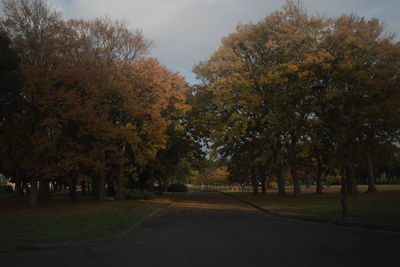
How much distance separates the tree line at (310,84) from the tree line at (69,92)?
20.4 feet

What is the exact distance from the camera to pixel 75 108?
2155 centimetres

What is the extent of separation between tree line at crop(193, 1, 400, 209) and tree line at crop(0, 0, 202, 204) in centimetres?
622

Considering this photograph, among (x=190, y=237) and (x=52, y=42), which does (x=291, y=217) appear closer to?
(x=190, y=237)

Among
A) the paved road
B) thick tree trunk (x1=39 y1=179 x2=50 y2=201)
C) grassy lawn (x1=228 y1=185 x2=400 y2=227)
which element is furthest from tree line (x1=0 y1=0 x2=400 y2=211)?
the paved road

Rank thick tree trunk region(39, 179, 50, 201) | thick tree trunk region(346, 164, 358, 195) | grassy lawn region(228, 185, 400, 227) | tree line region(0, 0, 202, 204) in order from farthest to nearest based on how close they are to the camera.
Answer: thick tree trunk region(39, 179, 50, 201) < thick tree trunk region(346, 164, 358, 195) < tree line region(0, 0, 202, 204) < grassy lawn region(228, 185, 400, 227)

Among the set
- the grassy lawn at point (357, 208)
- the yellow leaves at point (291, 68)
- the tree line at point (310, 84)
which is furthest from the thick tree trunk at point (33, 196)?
the yellow leaves at point (291, 68)

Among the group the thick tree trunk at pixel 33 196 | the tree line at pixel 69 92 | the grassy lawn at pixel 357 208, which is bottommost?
the grassy lawn at pixel 357 208

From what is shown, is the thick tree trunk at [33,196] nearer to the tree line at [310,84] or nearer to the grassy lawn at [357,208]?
the tree line at [310,84]

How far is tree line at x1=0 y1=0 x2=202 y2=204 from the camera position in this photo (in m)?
21.6

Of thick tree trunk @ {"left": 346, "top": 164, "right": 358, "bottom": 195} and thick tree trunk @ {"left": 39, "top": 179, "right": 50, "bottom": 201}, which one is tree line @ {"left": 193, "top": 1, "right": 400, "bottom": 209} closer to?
thick tree trunk @ {"left": 346, "top": 164, "right": 358, "bottom": 195}

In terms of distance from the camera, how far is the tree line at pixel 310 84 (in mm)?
22984

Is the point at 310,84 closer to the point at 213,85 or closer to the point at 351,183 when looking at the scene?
the point at 213,85

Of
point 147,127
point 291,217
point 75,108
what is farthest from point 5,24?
point 291,217

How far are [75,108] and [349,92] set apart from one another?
805 inches
